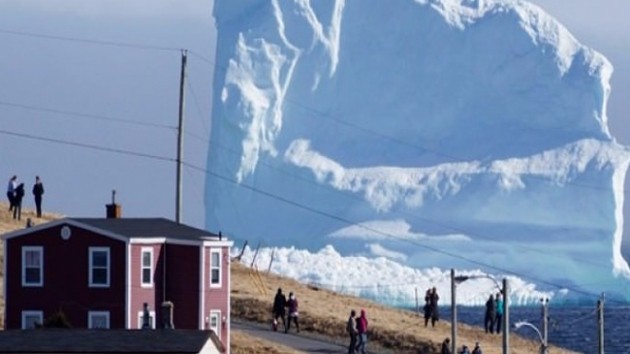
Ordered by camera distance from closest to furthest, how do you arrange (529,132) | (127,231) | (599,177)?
1. (127,231)
2. (599,177)
3. (529,132)

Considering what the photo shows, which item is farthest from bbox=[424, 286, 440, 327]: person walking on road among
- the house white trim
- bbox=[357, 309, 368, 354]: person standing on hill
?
the house white trim

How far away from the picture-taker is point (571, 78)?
266 feet

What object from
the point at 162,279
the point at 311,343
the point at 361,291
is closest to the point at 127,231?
the point at 162,279

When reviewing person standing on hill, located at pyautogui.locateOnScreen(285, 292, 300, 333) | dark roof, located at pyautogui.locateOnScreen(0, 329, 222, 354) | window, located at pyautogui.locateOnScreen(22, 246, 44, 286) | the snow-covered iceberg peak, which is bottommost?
dark roof, located at pyautogui.locateOnScreen(0, 329, 222, 354)

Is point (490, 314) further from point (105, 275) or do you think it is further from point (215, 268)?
point (105, 275)

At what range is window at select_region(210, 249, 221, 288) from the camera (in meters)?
42.8

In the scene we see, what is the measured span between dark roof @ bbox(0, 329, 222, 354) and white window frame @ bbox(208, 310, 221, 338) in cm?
955

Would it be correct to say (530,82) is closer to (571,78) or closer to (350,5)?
(571,78)

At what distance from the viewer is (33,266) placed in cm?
4225

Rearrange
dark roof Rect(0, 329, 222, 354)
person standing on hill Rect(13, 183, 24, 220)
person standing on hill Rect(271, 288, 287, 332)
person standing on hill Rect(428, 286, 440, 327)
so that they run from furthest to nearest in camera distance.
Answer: person standing on hill Rect(13, 183, 24, 220), person standing on hill Rect(428, 286, 440, 327), person standing on hill Rect(271, 288, 287, 332), dark roof Rect(0, 329, 222, 354)

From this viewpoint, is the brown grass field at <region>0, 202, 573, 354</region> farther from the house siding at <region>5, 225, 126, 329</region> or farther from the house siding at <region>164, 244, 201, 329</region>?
the house siding at <region>5, 225, 126, 329</region>

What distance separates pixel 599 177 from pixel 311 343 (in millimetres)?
33315

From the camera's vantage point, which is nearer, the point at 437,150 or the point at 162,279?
the point at 162,279

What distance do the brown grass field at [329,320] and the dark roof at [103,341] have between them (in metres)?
11.0
